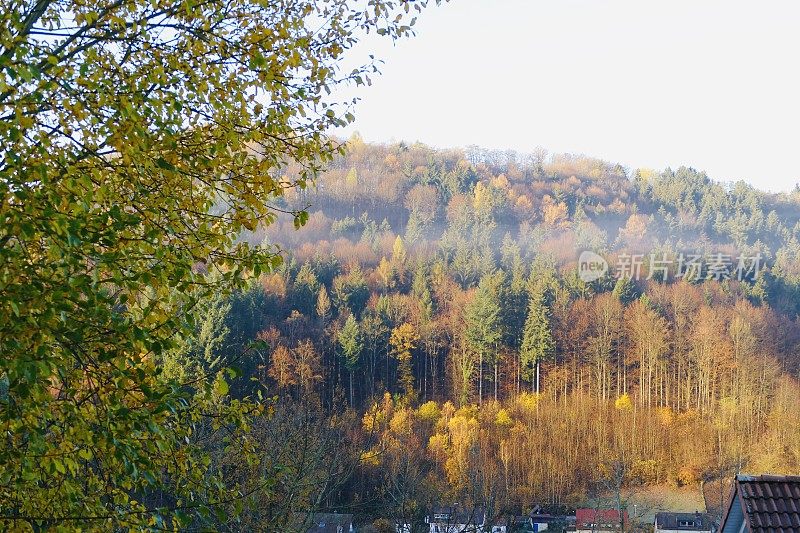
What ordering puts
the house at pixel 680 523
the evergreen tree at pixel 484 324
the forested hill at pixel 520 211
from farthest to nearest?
the forested hill at pixel 520 211
the evergreen tree at pixel 484 324
the house at pixel 680 523

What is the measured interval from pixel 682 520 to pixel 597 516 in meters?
7.04

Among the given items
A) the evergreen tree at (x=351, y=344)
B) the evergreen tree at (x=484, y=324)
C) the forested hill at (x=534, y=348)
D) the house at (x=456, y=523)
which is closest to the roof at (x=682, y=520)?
the forested hill at (x=534, y=348)

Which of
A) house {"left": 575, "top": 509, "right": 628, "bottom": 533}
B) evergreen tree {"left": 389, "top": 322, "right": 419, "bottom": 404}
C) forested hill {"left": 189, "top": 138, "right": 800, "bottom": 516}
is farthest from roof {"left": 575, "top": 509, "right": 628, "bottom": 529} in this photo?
evergreen tree {"left": 389, "top": 322, "right": 419, "bottom": 404}

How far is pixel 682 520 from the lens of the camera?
36250mm

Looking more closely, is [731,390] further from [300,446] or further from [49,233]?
[49,233]

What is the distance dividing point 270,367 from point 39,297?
146ft

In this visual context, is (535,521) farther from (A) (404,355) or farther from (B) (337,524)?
(A) (404,355)

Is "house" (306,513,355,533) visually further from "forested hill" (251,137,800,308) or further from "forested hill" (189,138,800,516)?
"forested hill" (251,137,800,308)

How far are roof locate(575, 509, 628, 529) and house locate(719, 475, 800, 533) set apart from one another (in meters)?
25.5

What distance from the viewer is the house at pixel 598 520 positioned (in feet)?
101

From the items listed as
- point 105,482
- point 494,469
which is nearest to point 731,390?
point 494,469

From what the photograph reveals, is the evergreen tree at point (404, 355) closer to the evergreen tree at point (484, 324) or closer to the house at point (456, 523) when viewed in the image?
the evergreen tree at point (484, 324)

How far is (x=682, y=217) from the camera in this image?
264ft

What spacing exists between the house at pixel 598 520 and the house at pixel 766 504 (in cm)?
2344
